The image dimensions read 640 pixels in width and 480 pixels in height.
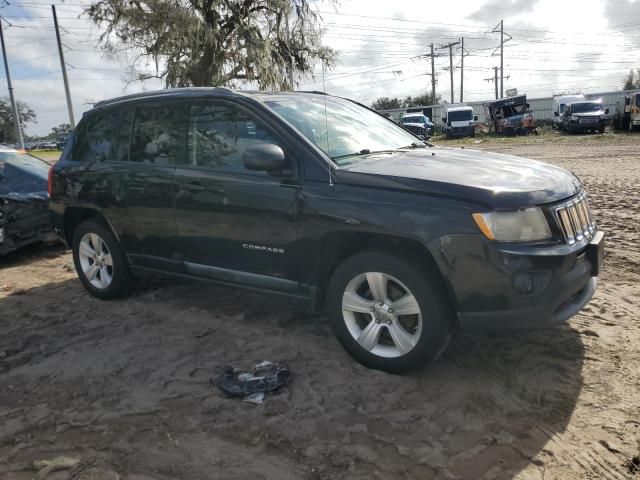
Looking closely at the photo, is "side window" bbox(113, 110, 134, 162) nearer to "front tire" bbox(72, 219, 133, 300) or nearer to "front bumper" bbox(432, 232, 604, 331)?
"front tire" bbox(72, 219, 133, 300)

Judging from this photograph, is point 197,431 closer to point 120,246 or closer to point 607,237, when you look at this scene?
point 120,246

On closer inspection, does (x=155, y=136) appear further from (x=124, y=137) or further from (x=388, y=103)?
(x=388, y=103)

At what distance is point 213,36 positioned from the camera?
23.2 metres

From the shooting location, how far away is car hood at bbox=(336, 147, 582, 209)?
304 centimetres

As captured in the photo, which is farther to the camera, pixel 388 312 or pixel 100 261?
pixel 100 261

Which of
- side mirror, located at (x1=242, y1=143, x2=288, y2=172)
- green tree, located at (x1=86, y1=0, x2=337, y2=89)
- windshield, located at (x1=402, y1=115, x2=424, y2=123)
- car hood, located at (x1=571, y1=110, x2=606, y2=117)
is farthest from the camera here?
windshield, located at (x1=402, y1=115, x2=424, y2=123)

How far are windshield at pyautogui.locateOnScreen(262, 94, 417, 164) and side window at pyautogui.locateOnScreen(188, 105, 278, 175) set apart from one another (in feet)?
0.73

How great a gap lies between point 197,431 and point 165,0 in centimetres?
2342

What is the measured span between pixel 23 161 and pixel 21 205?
1.23 m

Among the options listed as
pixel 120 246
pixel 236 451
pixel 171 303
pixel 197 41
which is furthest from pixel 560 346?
pixel 197 41

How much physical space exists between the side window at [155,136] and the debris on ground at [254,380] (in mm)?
1818

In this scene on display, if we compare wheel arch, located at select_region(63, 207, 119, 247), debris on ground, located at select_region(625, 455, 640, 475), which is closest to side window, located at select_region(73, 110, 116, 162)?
wheel arch, located at select_region(63, 207, 119, 247)

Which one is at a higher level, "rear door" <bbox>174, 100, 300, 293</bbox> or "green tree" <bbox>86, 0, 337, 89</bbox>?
"green tree" <bbox>86, 0, 337, 89</bbox>

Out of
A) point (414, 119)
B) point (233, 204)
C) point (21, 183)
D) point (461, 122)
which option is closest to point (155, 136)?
point (233, 204)
